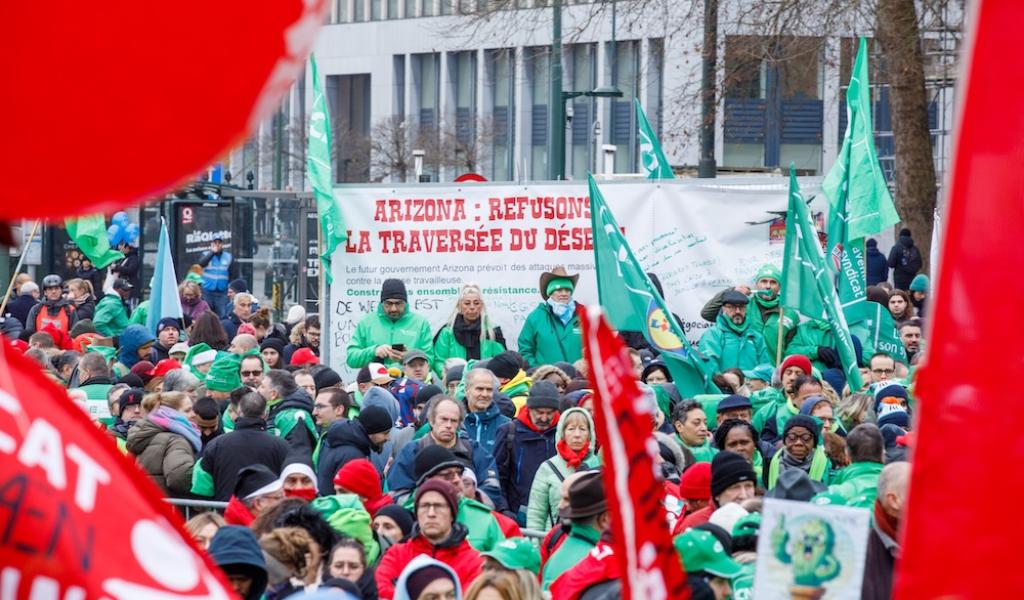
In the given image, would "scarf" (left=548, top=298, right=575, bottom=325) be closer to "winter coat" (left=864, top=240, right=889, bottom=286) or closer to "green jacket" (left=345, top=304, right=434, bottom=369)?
"green jacket" (left=345, top=304, right=434, bottom=369)

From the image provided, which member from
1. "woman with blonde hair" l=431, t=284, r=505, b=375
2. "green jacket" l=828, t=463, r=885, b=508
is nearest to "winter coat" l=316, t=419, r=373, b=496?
"green jacket" l=828, t=463, r=885, b=508

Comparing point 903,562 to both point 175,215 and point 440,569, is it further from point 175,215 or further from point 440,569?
point 175,215

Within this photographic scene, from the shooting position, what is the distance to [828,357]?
40.8 feet

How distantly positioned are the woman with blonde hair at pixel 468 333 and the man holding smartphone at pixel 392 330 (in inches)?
16.4

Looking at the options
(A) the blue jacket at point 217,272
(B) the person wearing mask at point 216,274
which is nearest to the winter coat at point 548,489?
(B) the person wearing mask at point 216,274

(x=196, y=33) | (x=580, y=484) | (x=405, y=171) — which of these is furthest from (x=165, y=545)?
(x=405, y=171)

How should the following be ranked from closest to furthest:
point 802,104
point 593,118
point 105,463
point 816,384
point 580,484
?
point 105,463, point 580,484, point 816,384, point 802,104, point 593,118

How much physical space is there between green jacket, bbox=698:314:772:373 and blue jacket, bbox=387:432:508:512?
10.9ft

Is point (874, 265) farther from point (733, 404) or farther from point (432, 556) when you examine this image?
point (432, 556)

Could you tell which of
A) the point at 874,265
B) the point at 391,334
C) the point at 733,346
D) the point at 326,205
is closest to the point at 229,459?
the point at 391,334

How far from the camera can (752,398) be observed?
10.5 m

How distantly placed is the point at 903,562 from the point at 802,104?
55.5 meters

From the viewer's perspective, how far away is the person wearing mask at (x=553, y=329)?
42.2 feet

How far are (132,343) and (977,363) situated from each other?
1299 centimetres
